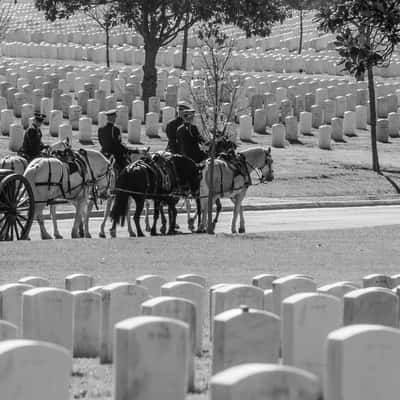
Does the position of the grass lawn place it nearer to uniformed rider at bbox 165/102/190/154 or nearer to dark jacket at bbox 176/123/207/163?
dark jacket at bbox 176/123/207/163

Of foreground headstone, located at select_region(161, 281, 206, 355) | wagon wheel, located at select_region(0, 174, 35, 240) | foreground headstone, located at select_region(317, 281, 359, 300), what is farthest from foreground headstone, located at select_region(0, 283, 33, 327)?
wagon wheel, located at select_region(0, 174, 35, 240)

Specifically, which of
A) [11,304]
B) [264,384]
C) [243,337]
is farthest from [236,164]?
[264,384]

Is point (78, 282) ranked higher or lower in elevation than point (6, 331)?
lower

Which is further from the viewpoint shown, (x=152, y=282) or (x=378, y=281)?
(x=378, y=281)

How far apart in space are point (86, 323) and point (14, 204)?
1014cm

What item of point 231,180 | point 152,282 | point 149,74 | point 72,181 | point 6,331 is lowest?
point 231,180

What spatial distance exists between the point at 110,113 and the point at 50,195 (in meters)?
2.81

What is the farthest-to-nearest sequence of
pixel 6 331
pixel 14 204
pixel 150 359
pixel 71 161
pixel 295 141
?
1. pixel 295 141
2. pixel 71 161
3. pixel 14 204
4. pixel 6 331
5. pixel 150 359

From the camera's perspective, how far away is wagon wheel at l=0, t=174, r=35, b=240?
64.0ft

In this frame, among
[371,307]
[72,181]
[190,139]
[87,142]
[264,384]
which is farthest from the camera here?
[87,142]

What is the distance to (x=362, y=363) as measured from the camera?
6527 millimetres

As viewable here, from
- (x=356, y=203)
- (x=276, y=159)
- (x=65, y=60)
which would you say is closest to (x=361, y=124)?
(x=276, y=159)

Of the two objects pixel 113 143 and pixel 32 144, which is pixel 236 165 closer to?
pixel 113 143

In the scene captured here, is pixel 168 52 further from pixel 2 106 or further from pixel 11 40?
pixel 2 106
